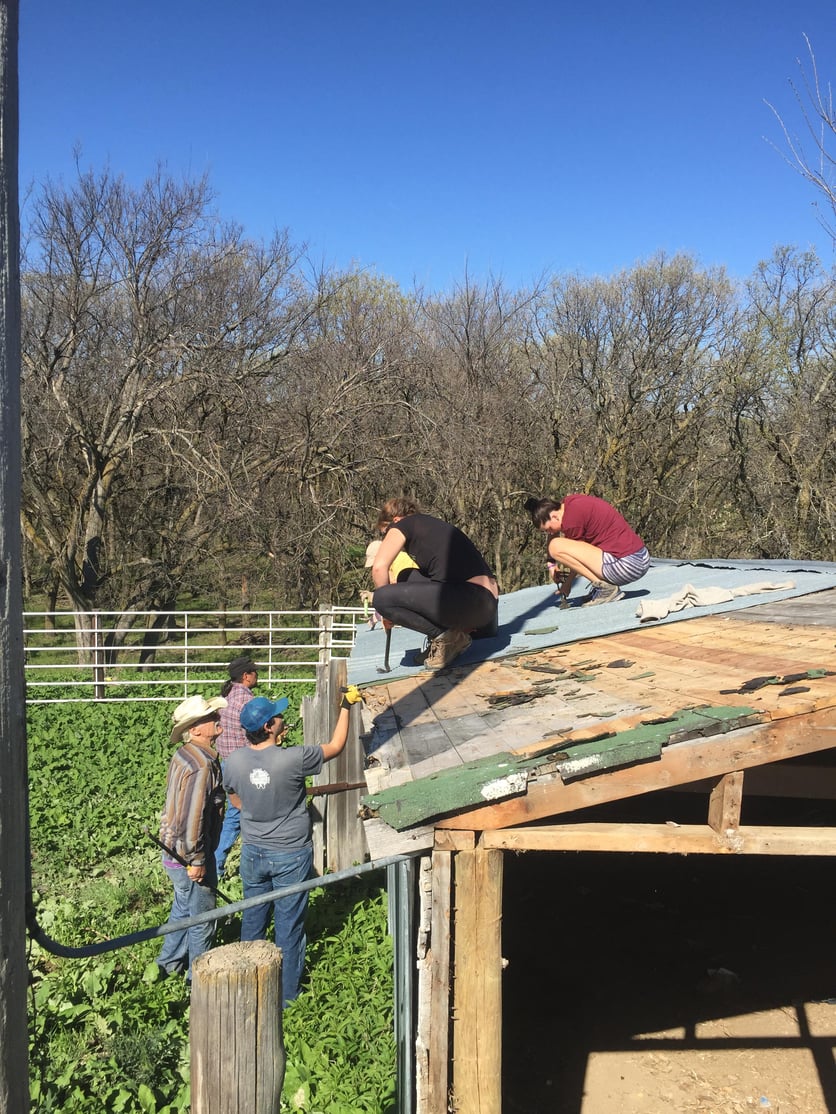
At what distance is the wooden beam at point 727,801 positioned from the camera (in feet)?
11.9

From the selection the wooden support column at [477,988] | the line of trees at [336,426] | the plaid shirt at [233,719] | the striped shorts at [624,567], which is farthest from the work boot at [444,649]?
the line of trees at [336,426]

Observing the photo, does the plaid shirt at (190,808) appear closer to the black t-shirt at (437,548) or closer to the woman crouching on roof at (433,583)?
the woman crouching on roof at (433,583)

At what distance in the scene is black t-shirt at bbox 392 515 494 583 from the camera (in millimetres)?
6293

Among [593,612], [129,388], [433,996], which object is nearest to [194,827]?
[433,996]

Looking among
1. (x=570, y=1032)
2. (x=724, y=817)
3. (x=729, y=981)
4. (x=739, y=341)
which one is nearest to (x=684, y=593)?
(x=729, y=981)

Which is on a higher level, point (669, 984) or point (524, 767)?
point (524, 767)

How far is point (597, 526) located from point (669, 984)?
3.70 metres

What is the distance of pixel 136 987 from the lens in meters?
6.20

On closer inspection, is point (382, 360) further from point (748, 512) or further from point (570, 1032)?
point (570, 1032)

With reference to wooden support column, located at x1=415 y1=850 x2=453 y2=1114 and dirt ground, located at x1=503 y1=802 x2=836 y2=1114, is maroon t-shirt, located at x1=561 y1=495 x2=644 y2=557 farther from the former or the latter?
wooden support column, located at x1=415 y1=850 x2=453 y2=1114

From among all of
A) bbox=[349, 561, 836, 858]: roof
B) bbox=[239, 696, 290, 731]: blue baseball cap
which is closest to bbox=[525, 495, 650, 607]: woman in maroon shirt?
bbox=[349, 561, 836, 858]: roof

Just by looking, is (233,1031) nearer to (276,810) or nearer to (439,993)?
(439,993)

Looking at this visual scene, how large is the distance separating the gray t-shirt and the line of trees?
12370mm

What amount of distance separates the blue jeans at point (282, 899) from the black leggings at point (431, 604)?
1.71m
